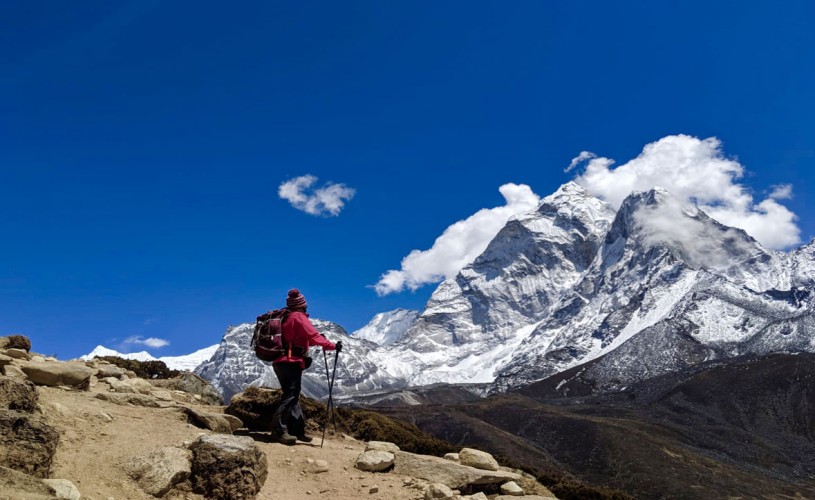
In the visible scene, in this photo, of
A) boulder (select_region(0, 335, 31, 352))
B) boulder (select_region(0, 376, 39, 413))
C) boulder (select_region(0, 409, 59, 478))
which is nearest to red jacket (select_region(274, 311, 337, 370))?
boulder (select_region(0, 376, 39, 413))

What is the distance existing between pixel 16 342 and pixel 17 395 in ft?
35.6

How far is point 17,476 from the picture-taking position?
766 cm

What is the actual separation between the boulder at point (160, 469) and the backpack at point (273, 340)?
380 centimetres

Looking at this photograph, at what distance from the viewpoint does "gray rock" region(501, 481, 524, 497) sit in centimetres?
1301

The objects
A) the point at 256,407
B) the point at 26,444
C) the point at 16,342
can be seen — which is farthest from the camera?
the point at 16,342

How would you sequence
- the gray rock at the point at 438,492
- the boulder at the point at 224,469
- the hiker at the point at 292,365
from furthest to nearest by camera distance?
the hiker at the point at 292,365, the gray rock at the point at 438,492, the boulder at the point at 224,469

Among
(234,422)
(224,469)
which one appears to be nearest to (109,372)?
(234,422)

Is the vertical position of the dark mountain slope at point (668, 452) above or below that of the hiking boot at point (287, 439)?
above

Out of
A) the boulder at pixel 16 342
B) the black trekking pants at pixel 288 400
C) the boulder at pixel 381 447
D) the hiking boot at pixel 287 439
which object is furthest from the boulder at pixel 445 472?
the boulder at pixel 16 342

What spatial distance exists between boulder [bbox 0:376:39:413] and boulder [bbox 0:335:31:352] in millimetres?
9967

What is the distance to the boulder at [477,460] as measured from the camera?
47.6 ft

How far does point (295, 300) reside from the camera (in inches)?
590

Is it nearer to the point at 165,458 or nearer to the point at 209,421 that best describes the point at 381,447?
the point at 209,421

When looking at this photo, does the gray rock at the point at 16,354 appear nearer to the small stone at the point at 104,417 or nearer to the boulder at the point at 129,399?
the boulder at the point at 129,399
